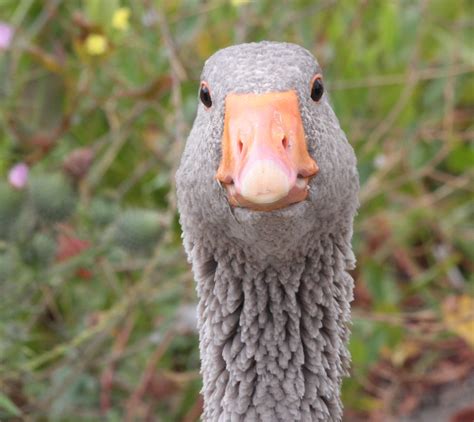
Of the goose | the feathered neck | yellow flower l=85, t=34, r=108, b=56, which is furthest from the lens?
yellow flower l=85, t=34, r=108, b=56

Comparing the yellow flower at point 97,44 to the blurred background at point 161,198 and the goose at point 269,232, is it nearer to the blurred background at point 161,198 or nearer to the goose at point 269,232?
the blurred background at point 161,198

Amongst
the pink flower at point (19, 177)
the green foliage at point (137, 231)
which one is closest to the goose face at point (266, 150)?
the green foliage at point (137, 231)

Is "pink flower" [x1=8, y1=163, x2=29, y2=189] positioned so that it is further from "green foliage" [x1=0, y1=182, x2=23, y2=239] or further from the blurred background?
"green foliage" [x1=0, y1=182, x2=23, y2=239]

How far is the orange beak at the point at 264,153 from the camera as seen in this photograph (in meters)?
2.16

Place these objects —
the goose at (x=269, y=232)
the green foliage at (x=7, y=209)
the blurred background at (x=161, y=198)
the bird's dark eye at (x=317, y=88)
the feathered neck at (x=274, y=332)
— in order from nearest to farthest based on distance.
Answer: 1. the goose at (x=269, y=232)
2. the bird's dark eye at (x=317, y=88)
3. the feathered neck at (x=274, y=332)
4. the green foliage at (x=7, y=209)
5. the blurred background at (x=161, y=198)

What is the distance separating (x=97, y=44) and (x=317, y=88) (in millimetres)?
1846

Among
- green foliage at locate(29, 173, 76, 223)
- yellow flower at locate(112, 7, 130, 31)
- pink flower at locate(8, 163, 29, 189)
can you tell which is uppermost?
yellow flower at locate(112, 7, 130, 31)

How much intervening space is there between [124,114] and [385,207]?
1.67 metres

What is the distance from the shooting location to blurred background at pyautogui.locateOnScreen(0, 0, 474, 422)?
3.97 metres

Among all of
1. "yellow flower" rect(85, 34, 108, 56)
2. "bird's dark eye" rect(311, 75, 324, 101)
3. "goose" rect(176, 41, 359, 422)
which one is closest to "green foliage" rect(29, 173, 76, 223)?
"yellow flower" rect(85, 34, 108, 56)

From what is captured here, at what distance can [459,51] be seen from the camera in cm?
507

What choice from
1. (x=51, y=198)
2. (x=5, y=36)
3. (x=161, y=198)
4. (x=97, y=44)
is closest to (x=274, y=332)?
(x=51, y=198)

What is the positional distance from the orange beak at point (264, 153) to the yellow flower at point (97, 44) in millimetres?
1940

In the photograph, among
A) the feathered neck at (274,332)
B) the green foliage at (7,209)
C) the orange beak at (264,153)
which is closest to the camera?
the orange beak at (264,153)
